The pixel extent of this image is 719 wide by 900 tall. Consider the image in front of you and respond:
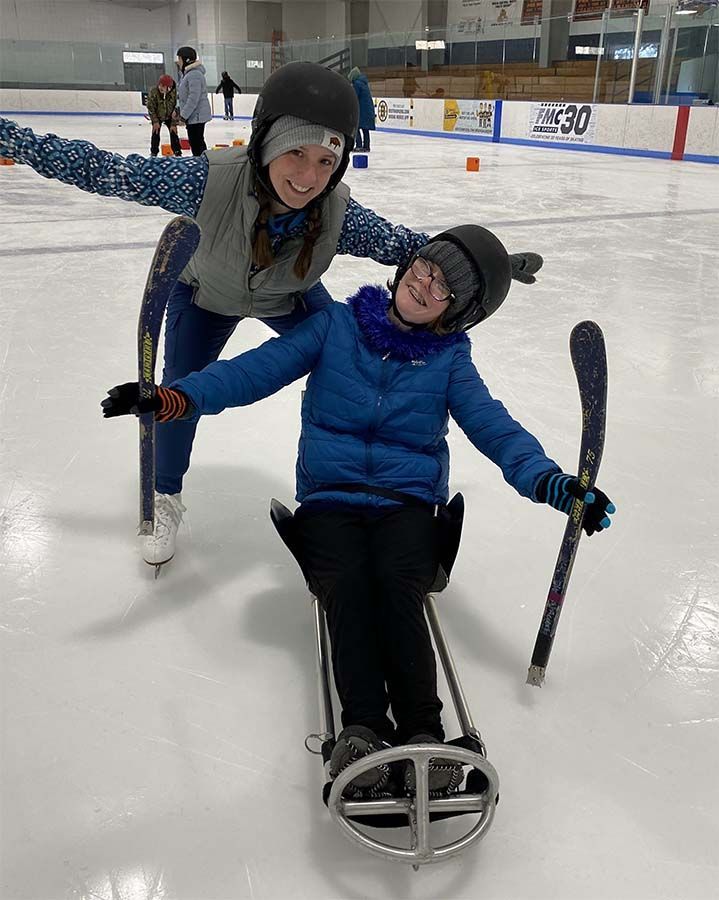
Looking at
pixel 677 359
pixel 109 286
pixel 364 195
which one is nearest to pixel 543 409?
pixel 677 359

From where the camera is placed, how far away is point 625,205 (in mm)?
6695

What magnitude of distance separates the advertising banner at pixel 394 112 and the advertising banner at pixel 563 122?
417 centimetres

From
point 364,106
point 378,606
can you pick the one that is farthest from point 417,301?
point 364,106

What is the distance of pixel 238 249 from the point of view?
4.81 ft

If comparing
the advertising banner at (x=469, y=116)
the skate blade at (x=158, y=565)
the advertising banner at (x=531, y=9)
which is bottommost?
the skate blade at (x=158, y=565)

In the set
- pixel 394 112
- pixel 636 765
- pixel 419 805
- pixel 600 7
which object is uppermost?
pixel 600 7

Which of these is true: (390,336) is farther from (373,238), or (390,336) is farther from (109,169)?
(109,169)

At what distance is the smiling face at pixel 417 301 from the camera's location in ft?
4.41

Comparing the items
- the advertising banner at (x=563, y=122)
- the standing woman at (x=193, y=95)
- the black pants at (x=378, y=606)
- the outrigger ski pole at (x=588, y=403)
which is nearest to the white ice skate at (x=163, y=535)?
the black pants at (x=378, y=606)

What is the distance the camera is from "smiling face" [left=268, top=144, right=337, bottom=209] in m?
1.34

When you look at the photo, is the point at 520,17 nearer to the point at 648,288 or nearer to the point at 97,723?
the point at 648,288

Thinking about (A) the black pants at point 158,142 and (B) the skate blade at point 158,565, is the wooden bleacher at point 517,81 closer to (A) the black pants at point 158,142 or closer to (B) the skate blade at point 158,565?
(A) the black pants at point 158,142

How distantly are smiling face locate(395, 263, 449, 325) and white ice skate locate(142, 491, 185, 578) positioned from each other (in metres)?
0.70

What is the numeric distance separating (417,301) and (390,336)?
0.26ft
